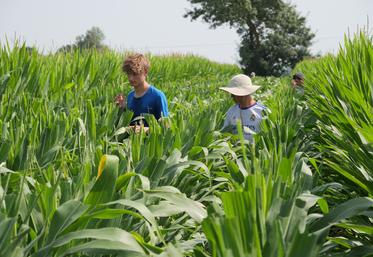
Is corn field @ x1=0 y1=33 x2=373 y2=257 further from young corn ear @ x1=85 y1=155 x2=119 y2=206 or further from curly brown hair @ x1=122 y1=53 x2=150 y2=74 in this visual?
curly brown hair @ x1=122 y1=53 x2=150 y2=74

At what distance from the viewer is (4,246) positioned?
1.09 metres

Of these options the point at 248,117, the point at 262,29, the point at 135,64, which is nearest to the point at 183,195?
the point at 248,117

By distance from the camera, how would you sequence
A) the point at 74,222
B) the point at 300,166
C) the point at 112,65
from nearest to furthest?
the point at 74,222, the point at 300,166, the point at 112,65

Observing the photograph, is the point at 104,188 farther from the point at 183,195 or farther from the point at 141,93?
the point at 141,93

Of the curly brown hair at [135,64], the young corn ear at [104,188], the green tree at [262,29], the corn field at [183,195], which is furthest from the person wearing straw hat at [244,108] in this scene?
the green tree at [262,29]

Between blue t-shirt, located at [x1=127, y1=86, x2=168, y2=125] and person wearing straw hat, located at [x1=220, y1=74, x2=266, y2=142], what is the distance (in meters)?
0.42

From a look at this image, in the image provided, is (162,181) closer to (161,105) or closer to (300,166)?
(300,166)

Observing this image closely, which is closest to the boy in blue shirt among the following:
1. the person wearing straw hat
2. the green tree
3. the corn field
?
the corn field

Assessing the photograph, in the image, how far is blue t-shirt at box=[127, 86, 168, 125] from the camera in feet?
11.6

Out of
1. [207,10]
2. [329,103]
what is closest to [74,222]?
[329,103]

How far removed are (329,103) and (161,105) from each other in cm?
112

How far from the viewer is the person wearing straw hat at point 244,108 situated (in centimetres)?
346

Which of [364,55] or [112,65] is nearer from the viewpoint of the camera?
[364,55]

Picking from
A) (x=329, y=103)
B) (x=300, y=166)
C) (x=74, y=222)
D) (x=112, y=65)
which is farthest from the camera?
(x=112, y=65)
